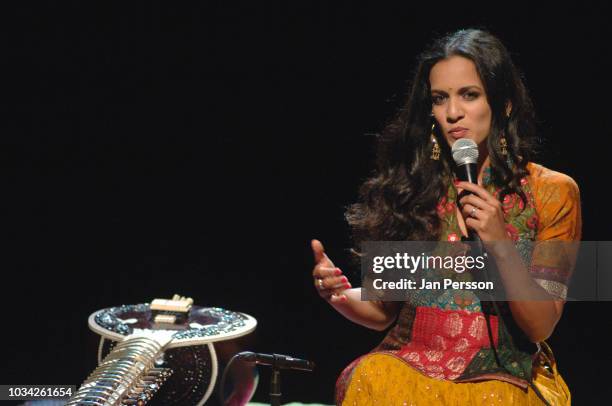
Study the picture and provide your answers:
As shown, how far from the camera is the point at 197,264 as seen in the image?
11.6ft

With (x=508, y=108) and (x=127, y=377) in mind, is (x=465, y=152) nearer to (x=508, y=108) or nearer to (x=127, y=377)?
(x=508, y=108)

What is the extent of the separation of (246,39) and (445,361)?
1894mm

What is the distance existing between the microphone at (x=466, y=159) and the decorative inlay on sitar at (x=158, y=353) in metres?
1.14

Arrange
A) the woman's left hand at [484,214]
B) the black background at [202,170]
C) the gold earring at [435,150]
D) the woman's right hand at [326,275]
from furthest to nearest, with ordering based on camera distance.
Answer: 1. the black background at [202,170]
2. the gold earring at [435,150]
3. the woman's right hand at [326,275]
4. the woman's left hand at [484,214]

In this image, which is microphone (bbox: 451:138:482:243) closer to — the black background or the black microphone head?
the black microphone head

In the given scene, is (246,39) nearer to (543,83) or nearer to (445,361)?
(543,83)

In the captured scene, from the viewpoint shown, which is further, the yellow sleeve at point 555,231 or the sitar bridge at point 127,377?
the sitar bridge at point 127,377

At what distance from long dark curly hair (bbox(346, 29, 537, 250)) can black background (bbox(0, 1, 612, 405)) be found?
0.88m

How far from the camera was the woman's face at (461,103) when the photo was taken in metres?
1.85

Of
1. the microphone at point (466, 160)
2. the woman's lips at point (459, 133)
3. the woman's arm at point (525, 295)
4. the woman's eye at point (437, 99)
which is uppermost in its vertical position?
the woman's eye at point (437, 99)

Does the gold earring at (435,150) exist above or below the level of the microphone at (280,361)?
above

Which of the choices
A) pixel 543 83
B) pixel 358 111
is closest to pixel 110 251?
pixel 358 111

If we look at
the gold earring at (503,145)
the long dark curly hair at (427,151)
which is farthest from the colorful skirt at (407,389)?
the gold earring at (503,145)

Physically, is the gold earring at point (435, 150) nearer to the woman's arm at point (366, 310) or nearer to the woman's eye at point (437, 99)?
the woman's eye at point (437, 99)
